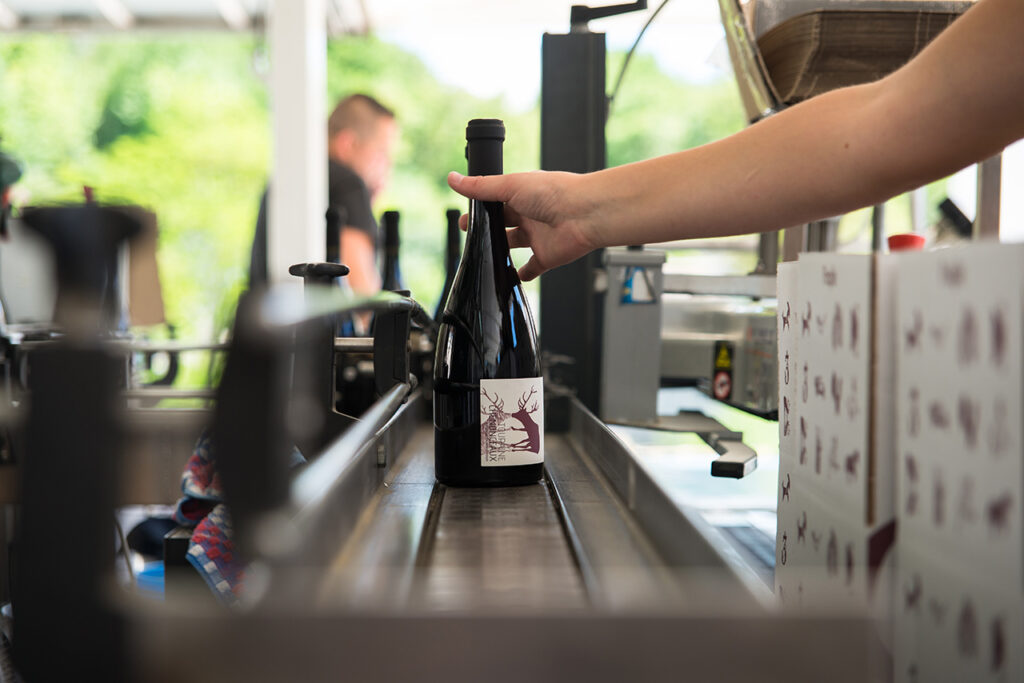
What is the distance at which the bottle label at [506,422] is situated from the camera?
577 mm

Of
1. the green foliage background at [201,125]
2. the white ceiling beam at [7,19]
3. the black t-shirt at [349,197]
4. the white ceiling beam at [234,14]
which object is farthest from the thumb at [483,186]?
the green foliage background at [201,125]

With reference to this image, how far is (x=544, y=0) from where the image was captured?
19.4 feet

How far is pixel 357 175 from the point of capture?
2576 mm

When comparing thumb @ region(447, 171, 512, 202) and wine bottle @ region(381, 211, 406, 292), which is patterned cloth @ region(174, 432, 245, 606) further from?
wine bottle @ region(381, 211, 406, 292)

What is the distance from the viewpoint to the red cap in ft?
1.94

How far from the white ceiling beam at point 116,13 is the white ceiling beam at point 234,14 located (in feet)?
2.20

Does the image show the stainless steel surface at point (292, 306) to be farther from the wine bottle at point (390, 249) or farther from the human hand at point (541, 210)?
the wine bottle at point (390, 249)

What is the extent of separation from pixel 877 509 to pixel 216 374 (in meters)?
0.27

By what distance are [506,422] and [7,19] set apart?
6.85 m

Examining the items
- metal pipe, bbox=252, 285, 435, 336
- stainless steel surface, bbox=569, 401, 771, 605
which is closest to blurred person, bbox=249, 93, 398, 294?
stainless steel surface, bbox=569, 401, 771, 605

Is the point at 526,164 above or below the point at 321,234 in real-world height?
above

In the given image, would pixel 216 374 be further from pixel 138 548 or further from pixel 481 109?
pixel 481 109

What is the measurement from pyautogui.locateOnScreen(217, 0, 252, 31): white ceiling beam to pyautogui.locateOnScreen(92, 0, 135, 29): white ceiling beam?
2.20 ft

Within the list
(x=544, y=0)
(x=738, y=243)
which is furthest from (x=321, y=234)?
(x=544, y=0)
